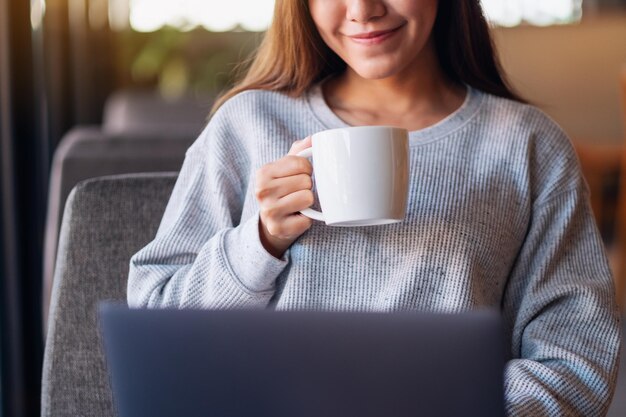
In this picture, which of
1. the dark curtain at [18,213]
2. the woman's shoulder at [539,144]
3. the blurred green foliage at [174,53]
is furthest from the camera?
the blurred green foliage at [174,53]

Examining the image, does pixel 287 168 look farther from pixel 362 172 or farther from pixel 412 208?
pixel 412 208

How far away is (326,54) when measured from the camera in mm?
1303

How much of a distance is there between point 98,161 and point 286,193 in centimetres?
70

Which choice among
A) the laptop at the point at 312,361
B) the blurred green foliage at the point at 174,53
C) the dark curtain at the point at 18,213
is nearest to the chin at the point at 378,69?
the laptop at the point at 312,361

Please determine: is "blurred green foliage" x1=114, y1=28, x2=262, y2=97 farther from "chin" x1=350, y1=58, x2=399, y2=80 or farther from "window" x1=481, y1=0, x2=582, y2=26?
"chin" x1=350, y1=58, x2=399, y2=80

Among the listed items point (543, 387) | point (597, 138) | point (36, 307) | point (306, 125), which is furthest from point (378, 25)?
point (597, 138)

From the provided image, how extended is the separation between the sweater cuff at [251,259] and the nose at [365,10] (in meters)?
0.26

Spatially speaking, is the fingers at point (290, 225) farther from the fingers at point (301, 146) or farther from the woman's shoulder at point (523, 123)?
the woman's shoulder at point (523, 123)

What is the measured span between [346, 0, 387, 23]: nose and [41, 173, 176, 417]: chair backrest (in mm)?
383

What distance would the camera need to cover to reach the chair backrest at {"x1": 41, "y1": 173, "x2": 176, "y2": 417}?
4.17ft

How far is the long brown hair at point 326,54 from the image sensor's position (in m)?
1.28

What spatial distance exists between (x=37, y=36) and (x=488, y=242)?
1.98 meters

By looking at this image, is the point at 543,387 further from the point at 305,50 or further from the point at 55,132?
the point at 55,132

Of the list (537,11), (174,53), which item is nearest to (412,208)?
(537,11)
